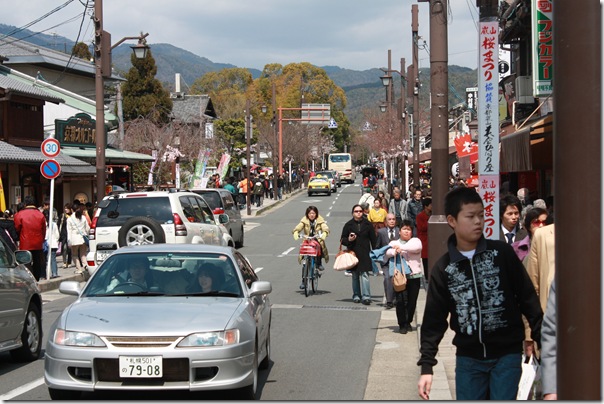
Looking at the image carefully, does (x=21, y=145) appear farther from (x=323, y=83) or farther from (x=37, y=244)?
(x=323, y=83)

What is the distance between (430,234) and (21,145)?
2184cm

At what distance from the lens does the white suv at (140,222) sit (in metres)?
16.2

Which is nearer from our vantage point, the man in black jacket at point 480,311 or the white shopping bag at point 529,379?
the man in black jacket at point 480,311

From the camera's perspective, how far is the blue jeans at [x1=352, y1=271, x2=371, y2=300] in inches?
643

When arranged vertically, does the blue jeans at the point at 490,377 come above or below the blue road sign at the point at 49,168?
below

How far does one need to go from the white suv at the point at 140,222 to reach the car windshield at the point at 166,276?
6904 millimetres

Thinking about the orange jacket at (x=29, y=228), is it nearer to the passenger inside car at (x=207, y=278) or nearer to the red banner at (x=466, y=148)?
the passenger inside car at (x=207, y=278)

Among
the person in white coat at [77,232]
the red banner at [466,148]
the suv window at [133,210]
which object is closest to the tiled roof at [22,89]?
the person in white coat at [77,232]

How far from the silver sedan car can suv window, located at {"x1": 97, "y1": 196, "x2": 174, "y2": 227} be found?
27.1 feet

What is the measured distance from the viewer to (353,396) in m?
8.86

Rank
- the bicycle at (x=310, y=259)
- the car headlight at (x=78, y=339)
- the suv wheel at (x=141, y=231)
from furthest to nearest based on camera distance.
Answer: the bicycle at (x=310, y=259) → the suv wheel at (x=141, y=231) → the car headlight at (x=78, y=339)

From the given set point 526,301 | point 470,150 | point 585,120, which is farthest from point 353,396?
point 470,150

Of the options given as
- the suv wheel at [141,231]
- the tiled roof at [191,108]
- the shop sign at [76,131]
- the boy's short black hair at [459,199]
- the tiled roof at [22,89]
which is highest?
the tiled roof at [191,108]

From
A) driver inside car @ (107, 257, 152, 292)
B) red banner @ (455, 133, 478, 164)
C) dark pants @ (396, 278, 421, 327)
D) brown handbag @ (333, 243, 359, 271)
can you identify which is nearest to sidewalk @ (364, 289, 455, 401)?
dark pants @ (396, 278, 421, 327)
